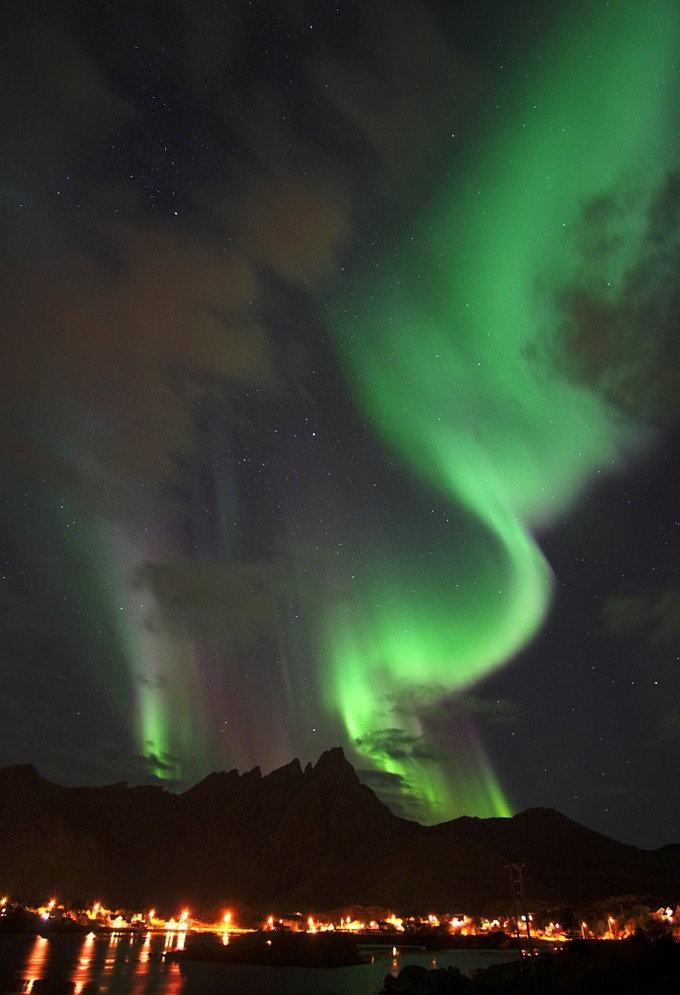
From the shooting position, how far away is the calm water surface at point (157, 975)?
6500 cm

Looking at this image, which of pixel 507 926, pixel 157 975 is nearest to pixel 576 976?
pixel 157 975

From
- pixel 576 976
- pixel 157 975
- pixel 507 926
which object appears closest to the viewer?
pixel 576 976

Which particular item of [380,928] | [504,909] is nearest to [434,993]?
[504,909]

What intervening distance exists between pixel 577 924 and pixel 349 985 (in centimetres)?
7914

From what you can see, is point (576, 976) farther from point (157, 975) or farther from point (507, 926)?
point (507, 926)

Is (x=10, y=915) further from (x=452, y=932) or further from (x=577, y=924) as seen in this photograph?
(x=577, y=924)

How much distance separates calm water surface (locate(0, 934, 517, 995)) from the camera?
65.0m

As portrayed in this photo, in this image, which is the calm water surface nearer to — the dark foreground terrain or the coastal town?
the dark foreground terrain

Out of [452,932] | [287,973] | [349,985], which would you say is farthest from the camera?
[452,932]

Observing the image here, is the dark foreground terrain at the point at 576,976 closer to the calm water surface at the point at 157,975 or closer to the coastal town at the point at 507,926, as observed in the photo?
the calm water surface at the point at 157,975

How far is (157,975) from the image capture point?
8012cm

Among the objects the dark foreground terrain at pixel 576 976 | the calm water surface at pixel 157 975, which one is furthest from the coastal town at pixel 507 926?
the calm water surface at pixel 157 975

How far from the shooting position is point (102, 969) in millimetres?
84438

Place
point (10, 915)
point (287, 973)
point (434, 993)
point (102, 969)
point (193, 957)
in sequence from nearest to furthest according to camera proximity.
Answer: point (434, 993) → point (102, 969) → point (287, 973) → point (193, 957) → point (10, 915)
